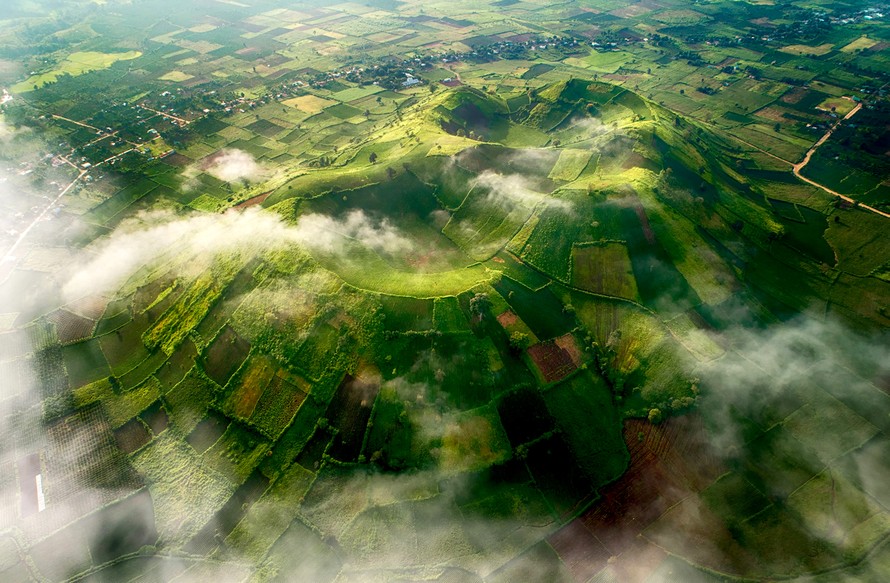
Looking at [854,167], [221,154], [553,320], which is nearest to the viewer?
[553,320]

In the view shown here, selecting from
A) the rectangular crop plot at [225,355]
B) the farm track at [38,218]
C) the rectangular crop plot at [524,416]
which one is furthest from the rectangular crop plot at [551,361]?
the farm track at [38,218]

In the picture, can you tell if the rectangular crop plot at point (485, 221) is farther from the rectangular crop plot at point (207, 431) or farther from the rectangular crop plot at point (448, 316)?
the rectangular crop plot at point (207, 431)

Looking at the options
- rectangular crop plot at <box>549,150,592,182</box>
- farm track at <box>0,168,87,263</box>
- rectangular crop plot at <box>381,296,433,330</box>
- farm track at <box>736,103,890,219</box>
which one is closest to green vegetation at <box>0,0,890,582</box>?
rectangular crop plot at <box>381,296,433,330</box>

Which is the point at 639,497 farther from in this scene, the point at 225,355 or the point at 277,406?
the point at 225,355

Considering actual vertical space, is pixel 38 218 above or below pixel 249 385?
below

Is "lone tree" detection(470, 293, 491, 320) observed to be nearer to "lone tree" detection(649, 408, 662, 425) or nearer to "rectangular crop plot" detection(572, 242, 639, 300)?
"rectangular crop plot" detection(572, 242, 639, 300)

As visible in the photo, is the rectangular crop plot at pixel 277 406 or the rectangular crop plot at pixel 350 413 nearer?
the rectangular crop plot at pixel 350 413

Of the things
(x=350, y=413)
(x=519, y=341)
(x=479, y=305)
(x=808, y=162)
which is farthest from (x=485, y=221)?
(x=808, y=162)

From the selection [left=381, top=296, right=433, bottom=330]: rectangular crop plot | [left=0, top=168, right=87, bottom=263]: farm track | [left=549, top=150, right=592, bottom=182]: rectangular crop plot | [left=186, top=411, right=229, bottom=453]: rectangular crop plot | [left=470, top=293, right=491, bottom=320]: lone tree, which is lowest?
[left=0, top=168, right=87, bottom=263]: farm track

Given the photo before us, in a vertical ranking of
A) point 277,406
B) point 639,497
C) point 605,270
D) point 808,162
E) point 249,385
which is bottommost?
point 277,406

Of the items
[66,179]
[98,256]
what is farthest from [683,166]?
[66,179]

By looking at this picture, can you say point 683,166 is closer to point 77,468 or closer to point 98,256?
A: point 77,468
